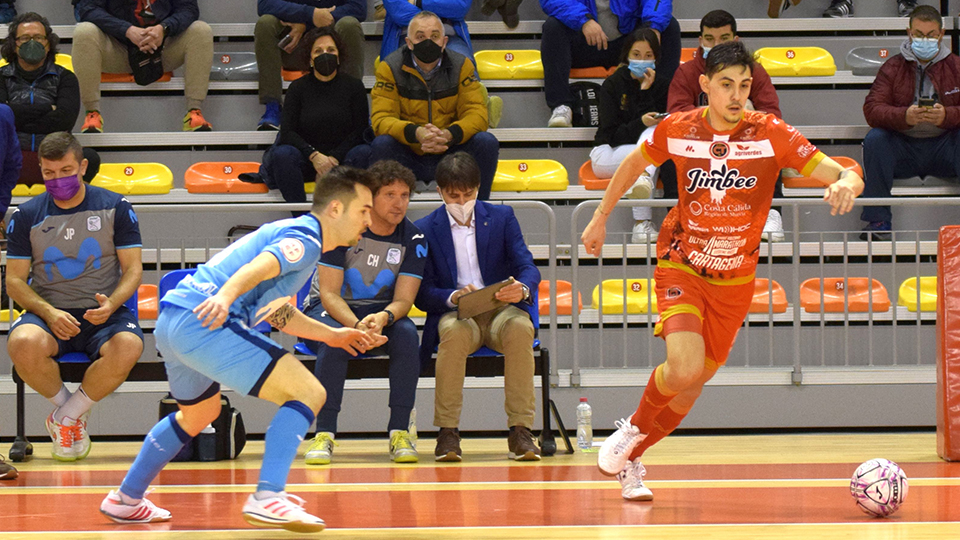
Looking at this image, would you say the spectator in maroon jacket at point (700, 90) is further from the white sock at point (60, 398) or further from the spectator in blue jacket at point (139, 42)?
the white sock at point (60, 398)

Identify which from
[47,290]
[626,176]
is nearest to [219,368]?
[626,176]

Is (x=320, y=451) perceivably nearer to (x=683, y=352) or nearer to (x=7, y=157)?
(x=683, y=352)

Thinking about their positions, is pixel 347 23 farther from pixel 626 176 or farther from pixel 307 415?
pixel 307 415

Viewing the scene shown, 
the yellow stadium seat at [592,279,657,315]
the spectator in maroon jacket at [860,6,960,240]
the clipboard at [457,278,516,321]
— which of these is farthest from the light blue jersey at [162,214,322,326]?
the spectator in maroon jacket at [860,6,960,240]

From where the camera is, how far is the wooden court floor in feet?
11.6

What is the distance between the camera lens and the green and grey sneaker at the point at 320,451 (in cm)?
545

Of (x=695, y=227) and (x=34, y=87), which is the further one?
(x=34, y=87)

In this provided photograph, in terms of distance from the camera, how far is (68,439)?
18.7ft

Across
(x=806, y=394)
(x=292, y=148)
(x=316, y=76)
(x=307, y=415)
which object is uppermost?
(x=316, y=76)

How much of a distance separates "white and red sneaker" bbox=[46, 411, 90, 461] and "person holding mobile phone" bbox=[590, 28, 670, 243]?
4548mm

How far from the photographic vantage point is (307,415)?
3562 millimetres

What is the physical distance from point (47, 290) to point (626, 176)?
349 centimetres

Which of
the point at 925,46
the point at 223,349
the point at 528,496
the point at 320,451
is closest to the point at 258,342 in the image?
the point at 223,349

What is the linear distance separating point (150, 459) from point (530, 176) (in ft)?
17.4
